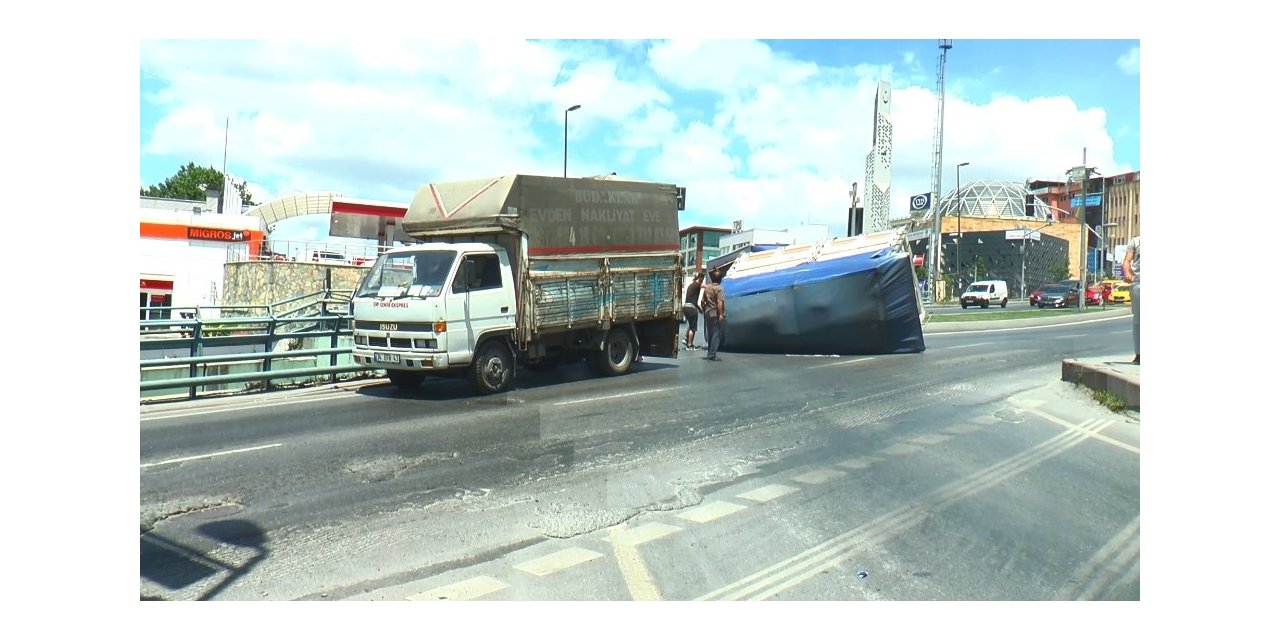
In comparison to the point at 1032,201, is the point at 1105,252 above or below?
below

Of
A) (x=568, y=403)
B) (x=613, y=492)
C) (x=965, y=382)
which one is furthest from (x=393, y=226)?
(x=965, y=382)

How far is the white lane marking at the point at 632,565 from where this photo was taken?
412cm

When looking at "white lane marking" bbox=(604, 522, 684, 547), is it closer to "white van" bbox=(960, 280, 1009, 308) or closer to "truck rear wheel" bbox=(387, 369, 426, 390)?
"truck rear wheel" bbox=(387, 369, 426, 390)

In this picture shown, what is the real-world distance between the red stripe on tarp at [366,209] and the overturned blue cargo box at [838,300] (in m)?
6.65

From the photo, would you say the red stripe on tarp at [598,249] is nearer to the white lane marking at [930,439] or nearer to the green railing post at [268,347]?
the green railing post at [268,347]

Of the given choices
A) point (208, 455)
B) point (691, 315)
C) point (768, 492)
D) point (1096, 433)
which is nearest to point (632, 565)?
point (768, 492)

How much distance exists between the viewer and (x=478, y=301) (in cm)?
1016

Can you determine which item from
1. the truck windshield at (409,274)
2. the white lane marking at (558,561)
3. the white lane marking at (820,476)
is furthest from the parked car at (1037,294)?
the white lane marking at (558,561)

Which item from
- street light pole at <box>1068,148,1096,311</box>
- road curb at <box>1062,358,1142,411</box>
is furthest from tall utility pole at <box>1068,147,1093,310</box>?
road curb at <box>1062,358,1142,411</box>

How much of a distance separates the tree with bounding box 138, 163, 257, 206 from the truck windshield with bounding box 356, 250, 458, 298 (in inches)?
67.4

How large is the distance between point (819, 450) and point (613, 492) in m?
1.98

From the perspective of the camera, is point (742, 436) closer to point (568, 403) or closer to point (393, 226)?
point (568, 403)

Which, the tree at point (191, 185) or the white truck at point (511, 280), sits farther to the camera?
the white truck at point (511, 280)

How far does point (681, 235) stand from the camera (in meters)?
13.1
